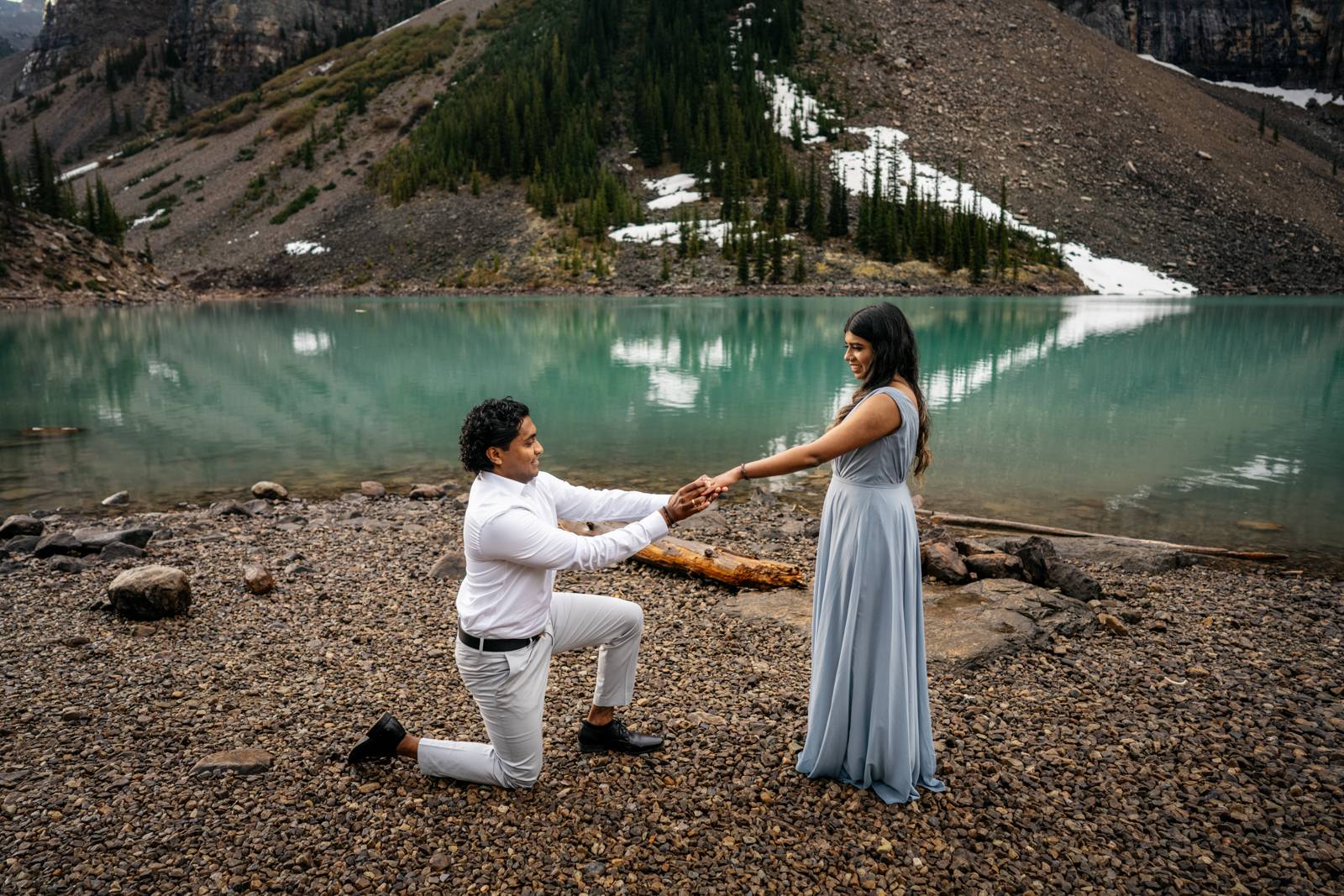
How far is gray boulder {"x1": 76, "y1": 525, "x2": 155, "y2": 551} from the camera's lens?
31.6 ft

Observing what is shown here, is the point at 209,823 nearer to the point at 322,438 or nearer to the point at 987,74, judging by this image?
the point at 322,438

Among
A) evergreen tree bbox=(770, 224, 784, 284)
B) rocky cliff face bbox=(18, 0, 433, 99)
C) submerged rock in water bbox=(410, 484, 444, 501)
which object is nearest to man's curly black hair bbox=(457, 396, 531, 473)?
submerged rock in water bbox=(410, 484, 444, 501)

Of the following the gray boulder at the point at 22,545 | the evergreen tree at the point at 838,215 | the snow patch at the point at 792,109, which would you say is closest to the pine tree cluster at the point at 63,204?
the evergreen tree at the point at 838,215

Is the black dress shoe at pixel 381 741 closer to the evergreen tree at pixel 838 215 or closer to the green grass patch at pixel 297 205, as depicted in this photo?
the evergreen tree at pixel 838 215

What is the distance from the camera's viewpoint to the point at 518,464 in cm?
431

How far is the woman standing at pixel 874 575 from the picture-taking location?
434 cm

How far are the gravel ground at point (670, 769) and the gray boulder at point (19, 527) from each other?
12.1ft

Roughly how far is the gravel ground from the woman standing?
0.94 feet

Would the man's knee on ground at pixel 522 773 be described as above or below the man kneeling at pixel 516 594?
below

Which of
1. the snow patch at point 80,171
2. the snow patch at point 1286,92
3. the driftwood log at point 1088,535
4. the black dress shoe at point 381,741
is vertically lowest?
the driftwood log at point 1088,535

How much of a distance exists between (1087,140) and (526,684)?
368ft

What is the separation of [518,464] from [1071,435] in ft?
54.4

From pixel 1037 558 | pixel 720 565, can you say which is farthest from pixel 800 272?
pixel 720 565

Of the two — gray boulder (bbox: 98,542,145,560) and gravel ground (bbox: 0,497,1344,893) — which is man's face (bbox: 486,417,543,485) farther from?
gray boulder (bbox: 98,542,145,560)
